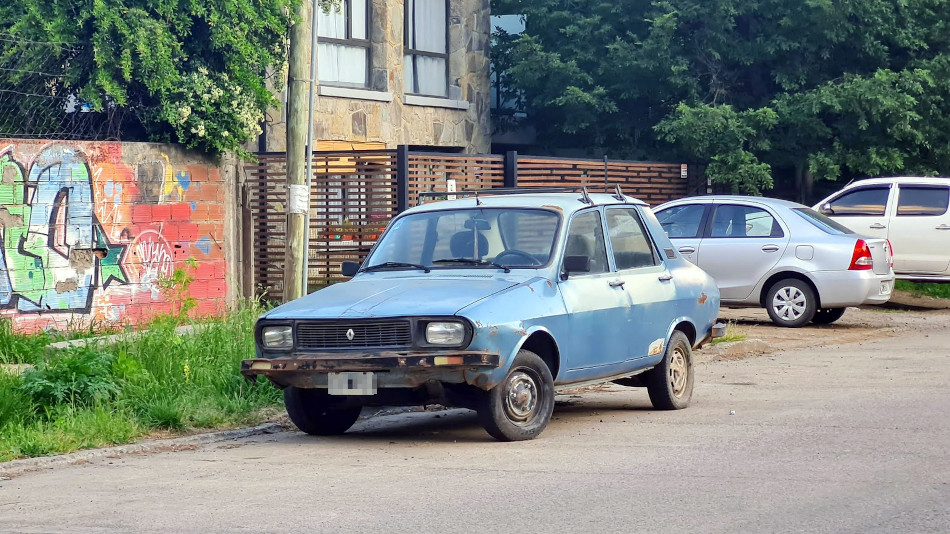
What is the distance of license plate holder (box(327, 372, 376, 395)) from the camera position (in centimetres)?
877

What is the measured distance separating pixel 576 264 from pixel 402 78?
46.3 feet

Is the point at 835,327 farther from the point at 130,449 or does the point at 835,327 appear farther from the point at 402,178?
the point at 130,449

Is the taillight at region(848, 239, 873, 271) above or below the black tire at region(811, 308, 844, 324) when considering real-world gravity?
above

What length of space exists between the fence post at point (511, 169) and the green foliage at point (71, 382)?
10153mm

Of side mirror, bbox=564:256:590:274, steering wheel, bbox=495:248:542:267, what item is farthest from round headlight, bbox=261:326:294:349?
side mirror, bbox=564:256:590:274

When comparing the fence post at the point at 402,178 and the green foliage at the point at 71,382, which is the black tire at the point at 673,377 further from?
the fence post at the point at 402,178

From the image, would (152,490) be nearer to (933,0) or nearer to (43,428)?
(43,428)

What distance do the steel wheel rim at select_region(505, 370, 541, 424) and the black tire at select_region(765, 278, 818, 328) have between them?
343 inches

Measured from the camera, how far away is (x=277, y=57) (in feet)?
57.4

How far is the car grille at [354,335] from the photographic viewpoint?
8.77m

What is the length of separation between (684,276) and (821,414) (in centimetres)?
160

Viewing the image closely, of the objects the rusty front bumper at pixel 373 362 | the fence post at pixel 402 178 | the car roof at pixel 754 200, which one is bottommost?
the rusty front bumper at pixel 373 362

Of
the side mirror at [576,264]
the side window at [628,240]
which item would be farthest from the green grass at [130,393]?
the side window at [628,240]

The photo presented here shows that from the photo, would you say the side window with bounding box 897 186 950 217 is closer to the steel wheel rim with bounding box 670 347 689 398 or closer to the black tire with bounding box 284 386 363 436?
the steel wheel rim with bounding box 670 347 689 398
